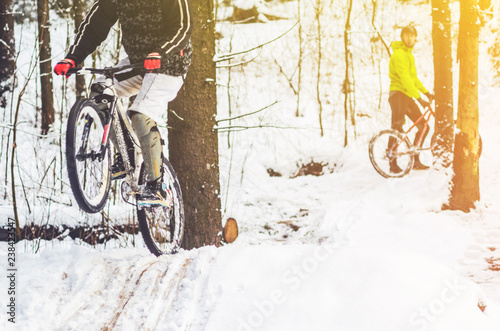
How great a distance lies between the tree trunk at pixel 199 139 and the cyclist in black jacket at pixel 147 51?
64 cm

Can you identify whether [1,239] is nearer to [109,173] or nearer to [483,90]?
[109,173]

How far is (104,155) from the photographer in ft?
10.9

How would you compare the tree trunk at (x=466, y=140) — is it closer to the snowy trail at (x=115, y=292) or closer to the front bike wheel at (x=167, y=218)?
the front bike wheel at (x=167, y=218)

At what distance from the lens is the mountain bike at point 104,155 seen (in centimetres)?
314

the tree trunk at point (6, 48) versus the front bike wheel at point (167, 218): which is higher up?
the tree trunk at point (6, 48)

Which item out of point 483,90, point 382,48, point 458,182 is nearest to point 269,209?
point 458,182

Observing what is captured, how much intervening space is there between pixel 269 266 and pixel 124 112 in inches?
58.7

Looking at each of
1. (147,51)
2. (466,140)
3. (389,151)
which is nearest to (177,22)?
(147,51)

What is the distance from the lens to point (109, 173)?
3.45 m

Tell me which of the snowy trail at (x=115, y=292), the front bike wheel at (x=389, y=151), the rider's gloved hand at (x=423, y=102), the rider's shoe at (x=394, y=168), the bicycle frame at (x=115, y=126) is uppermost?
the rider's gloved hand at (x=423, y=102)

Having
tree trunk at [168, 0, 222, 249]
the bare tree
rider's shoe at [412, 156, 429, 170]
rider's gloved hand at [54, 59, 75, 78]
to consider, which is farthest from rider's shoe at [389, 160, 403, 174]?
rider's gloved hand at [54, 59, 75, 78]

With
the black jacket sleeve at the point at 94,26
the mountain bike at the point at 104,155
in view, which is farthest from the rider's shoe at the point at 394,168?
the black jacket sleeve at the point at 94,26

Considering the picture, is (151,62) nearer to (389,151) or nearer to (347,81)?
(389,151)

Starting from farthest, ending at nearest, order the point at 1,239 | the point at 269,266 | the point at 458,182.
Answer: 1. the point at 458,182
2. the point at 1,239
3. the point at 269,266
